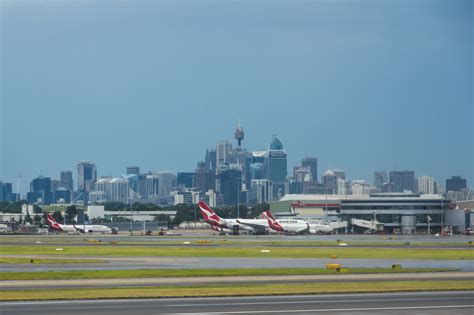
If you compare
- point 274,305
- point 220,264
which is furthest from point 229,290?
point 220,264

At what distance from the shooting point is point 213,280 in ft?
226

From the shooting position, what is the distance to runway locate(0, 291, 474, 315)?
49625mm

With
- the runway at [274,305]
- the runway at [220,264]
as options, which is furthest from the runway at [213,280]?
the runway at [274,305]

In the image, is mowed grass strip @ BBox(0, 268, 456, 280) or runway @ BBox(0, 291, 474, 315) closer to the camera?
runway @ BBox(0, 291, 474, 315)

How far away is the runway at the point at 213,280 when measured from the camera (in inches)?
2544

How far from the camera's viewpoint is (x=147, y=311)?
4944 centimetres

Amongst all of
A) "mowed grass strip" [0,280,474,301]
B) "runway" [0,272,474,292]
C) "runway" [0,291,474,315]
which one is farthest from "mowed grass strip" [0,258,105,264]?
"runway" [0,291,474,315]

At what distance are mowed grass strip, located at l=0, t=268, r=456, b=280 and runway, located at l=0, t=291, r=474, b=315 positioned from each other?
17.0 metres

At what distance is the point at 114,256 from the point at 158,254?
6011 millimetres

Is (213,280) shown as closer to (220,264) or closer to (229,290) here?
(229,290)

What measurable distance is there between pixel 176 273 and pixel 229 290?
573 inches

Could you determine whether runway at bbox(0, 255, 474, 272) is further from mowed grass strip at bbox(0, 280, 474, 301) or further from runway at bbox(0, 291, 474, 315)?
runway at bbox(0, 291, 474, 315)

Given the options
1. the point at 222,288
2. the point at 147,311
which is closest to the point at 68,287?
the point at 222,288

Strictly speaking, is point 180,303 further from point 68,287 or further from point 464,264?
point 464,264
